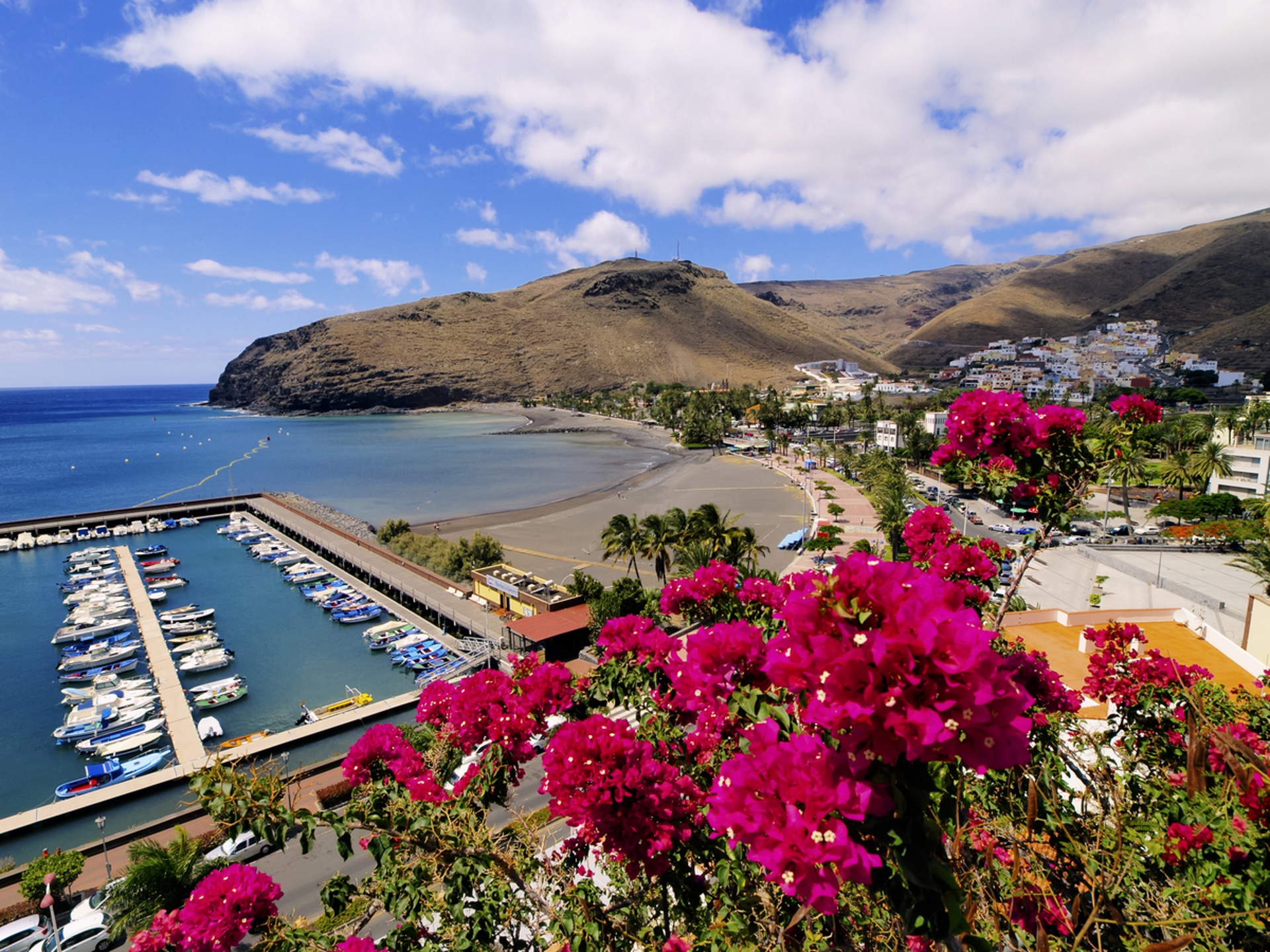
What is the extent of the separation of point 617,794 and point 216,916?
2.38 metres

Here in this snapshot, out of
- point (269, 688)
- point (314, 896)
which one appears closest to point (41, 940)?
point (314, 896)

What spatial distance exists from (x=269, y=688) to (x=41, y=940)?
1240 centimetres

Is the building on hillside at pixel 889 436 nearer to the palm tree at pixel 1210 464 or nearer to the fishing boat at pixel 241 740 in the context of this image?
the palm tree at pixel 1210 464

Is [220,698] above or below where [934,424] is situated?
below

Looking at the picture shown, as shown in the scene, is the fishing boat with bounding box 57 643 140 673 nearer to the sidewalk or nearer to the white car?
the white car

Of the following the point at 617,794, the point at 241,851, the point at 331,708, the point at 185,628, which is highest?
the point at 617,794

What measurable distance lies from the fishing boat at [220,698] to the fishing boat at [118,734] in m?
1.29

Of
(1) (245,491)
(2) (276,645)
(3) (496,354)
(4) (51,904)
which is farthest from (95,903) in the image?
(3) (496,354)

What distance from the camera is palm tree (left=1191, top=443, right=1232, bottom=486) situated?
116ft

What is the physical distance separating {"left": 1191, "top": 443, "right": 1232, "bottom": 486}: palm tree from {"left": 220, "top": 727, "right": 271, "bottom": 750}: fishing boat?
1910 inches

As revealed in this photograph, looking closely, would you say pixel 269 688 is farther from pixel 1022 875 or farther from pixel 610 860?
pixel 1022 875

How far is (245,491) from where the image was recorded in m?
61.8

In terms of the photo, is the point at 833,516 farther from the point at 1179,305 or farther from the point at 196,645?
the point at 1179,305

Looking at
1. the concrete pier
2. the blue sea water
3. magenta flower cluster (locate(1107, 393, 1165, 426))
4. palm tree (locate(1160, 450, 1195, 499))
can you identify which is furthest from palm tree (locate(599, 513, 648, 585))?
palm tree (locate(1160, 450, 1195, 499))
